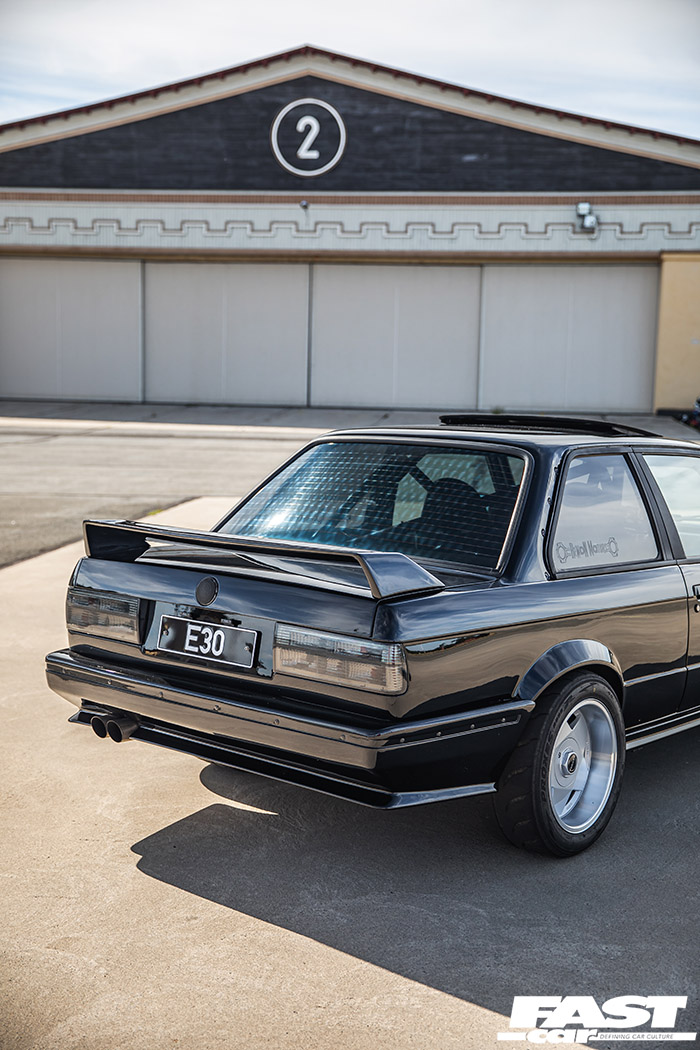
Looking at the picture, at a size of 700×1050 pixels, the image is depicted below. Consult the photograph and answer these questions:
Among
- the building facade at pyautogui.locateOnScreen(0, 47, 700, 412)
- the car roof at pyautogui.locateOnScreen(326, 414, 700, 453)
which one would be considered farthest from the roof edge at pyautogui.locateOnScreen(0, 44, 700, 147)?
the car roof at pyautogui.locateOnScreen(326, 414, 700, 453)

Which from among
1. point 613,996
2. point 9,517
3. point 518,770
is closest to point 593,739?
point 518,770

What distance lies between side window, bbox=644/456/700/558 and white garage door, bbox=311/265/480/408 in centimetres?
2070

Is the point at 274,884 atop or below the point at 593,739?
below

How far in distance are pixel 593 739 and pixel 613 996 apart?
1.12 metres

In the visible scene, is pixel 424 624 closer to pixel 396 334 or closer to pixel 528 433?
pixel 528 433

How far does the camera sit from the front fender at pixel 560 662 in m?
3.42

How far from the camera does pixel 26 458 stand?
15.4 meters

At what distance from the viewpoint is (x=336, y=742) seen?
310 cm

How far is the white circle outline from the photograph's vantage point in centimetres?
2438

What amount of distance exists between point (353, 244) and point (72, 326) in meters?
7.20

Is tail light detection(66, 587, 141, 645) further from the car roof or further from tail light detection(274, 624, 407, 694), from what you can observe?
the car roof

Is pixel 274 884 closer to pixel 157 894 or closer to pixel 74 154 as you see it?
pixel 157 894

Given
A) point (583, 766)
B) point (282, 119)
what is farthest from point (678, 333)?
point (583, 766)

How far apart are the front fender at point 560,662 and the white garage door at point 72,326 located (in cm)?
2357
